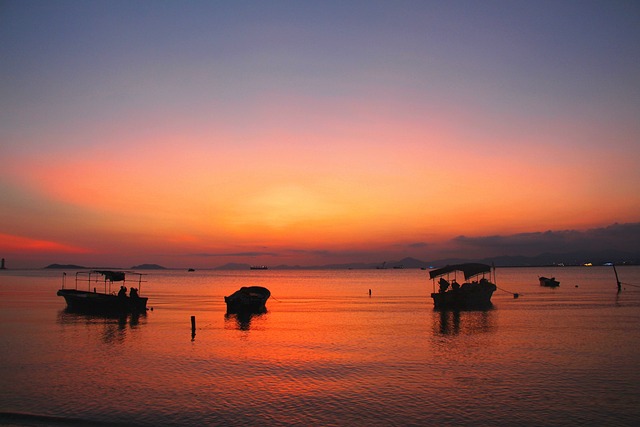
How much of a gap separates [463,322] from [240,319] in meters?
21.7

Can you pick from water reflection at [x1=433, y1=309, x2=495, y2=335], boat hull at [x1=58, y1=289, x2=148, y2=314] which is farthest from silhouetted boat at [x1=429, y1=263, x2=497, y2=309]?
boat hull at [x1=58, y1=289, x2=148, y2=314]

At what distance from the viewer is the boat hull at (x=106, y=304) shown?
5241cm

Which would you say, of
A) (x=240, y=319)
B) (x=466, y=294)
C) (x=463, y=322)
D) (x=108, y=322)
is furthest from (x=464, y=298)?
(x=108, y=322)

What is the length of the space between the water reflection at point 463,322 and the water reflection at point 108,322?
24.6 m

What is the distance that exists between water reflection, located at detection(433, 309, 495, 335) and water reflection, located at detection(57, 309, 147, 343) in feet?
80.6

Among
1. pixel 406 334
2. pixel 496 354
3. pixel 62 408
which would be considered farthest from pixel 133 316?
pixel 496 354

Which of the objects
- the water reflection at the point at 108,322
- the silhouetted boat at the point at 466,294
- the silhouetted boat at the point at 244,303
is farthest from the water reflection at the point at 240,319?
the silhouetted boat at the point at 466,294

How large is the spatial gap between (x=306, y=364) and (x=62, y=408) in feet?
38.4

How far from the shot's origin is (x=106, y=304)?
172 feet

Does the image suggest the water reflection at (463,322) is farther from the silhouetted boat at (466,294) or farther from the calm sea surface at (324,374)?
the silhouetted boat at (466,294)

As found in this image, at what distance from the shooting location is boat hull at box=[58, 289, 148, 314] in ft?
172

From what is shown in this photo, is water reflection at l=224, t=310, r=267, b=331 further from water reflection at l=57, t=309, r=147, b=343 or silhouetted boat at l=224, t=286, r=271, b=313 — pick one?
water reflection at l=57, t=309, r=147, b=343

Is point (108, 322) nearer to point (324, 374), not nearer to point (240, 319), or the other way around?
point (240, 319)

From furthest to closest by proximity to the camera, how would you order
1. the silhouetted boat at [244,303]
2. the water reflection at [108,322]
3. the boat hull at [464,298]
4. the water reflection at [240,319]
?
1. the boat hull at [464,298]
2. the silhouetted boat at [244,303]
3. the water reflection at [240,319]
4. the water reflection at [108,322]
